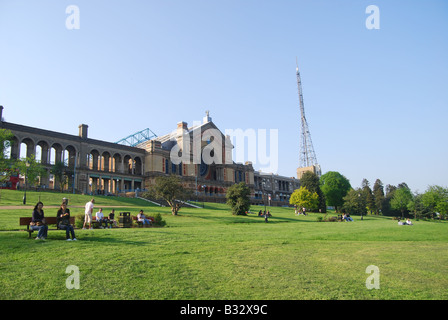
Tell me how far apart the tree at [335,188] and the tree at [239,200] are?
4865 cm

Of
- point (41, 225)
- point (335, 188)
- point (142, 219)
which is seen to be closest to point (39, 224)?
point (41, 225)

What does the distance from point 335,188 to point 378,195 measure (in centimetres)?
3124

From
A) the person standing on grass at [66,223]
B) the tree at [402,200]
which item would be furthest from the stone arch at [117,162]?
the tree at [402,200]

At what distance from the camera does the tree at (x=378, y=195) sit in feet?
321

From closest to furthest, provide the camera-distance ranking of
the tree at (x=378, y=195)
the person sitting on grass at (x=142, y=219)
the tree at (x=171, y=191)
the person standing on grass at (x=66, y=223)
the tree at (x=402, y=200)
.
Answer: the person standing on grass at (x=66, y=223) → the person sitting on grass at (x=142, y=219) → the tree at (x=171, y=191) → the tree at (x=402, y=200) → the tree at (x=378, y=195)

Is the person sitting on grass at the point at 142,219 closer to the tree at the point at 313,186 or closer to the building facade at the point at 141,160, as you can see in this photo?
the building facade at the point at 141,160

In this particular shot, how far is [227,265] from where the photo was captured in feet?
28.9

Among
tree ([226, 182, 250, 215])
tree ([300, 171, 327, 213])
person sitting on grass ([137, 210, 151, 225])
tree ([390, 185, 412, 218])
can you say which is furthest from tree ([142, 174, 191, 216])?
tree ([390, 185, 412, 218])

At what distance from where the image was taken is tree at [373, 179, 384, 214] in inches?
3846

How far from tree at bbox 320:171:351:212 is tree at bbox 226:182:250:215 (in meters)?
48.6

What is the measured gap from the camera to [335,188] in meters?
81.1

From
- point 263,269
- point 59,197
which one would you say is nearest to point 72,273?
point 263,269

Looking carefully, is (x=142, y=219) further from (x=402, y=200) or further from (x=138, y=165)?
(x=402, y=200)
